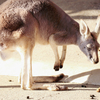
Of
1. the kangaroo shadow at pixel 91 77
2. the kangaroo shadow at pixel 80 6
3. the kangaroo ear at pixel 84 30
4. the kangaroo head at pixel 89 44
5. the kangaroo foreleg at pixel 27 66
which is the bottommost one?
the kangaroo shadow at pixel 91 77

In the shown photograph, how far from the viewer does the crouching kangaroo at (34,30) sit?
15.2 feet

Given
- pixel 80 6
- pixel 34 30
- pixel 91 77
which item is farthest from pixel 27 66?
pixel 80 6

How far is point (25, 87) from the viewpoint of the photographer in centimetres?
468

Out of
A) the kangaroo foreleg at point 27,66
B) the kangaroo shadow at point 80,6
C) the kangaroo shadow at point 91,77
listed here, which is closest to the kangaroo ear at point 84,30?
the kangaroo shadow at point 91,77

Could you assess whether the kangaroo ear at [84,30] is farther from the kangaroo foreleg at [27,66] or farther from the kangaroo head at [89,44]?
the kangaroo foreleg at [27,66]

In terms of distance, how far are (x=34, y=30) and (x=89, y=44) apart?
1.04 m

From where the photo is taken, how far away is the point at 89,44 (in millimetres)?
4898

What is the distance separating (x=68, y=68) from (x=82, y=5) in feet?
12.0

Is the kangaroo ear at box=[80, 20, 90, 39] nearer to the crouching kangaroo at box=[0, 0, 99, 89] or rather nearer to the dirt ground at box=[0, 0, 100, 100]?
the crouching kangaroo at box=[0, 0, 99, 89]

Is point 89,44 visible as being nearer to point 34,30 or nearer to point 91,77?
point 91,77

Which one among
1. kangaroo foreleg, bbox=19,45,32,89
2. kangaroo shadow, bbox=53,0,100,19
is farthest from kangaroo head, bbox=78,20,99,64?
kangaroo shadow, bbox=53,0,100,19

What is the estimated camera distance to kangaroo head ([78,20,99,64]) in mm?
4848

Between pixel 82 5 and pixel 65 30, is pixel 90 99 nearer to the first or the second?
pixel 65 30

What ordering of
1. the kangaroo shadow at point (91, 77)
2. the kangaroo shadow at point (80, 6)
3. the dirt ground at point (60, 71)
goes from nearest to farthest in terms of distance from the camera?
the dirt ground at point (60, 71) → the kangaroo shadow at point (91, 77) → the kangaroo shadow at point (80, 6)
